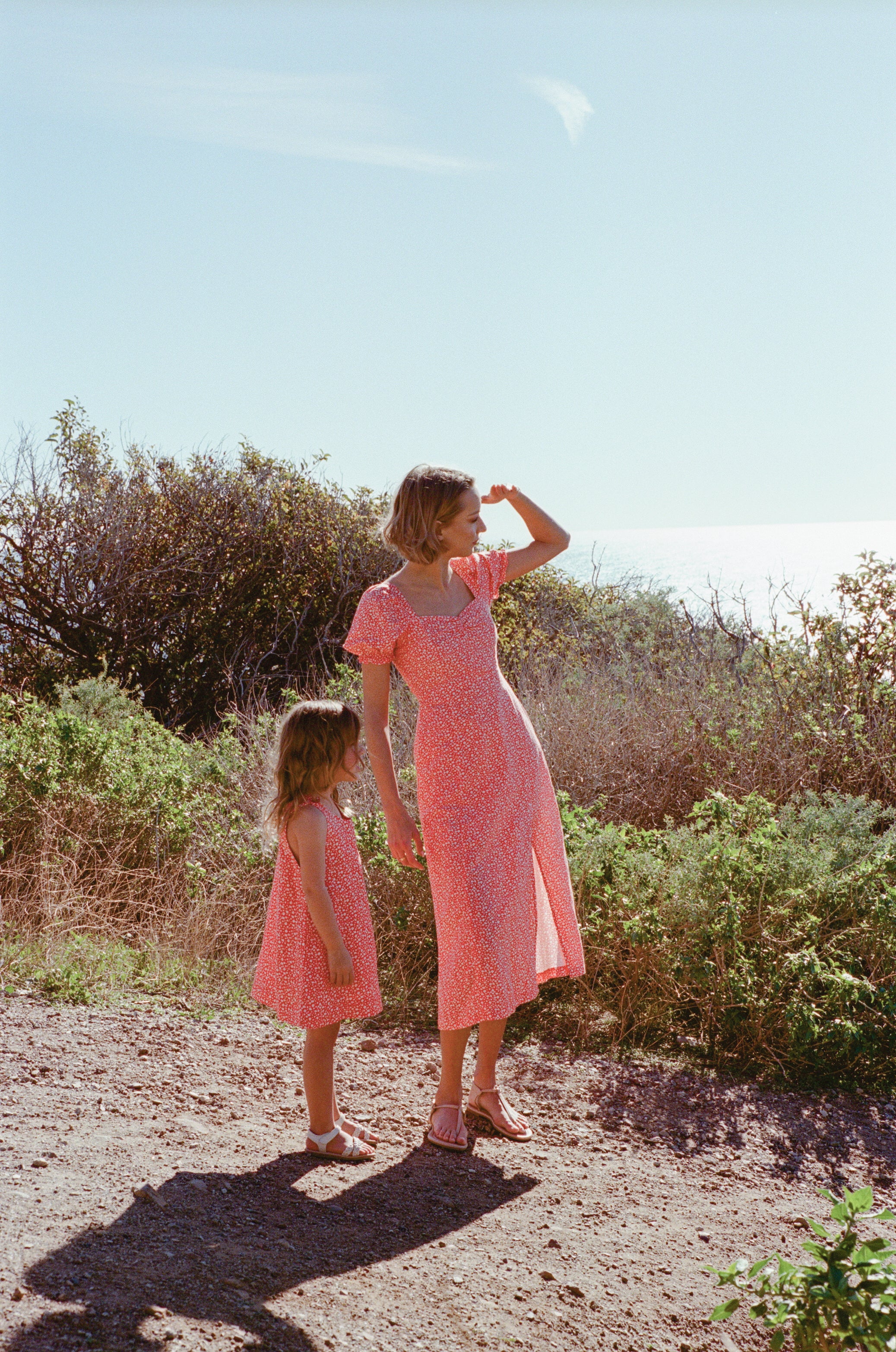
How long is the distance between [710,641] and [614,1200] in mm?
6091

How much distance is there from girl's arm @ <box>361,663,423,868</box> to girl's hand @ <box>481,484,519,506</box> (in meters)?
0.59

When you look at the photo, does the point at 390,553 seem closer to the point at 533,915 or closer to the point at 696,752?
the point at 696,752

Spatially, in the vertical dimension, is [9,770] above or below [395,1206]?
above

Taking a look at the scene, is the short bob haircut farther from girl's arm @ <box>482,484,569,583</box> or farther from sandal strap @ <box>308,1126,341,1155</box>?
sandal strap @ <box>308,1126,341,1155</box>

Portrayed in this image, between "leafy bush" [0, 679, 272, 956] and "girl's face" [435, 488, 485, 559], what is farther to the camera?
"leafy bush" [0, 679, 272, 956]

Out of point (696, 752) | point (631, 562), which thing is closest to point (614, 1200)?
point (696, 752)

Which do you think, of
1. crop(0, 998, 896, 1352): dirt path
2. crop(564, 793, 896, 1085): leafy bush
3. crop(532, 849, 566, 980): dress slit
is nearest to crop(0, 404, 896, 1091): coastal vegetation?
crop(564, 793, 896, 1085): leafy bush

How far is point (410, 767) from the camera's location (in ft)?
16.1

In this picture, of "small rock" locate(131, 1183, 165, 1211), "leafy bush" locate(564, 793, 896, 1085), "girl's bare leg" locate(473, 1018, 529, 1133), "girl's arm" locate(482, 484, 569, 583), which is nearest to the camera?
"small rock" locate(131, 1183, 165, 1211)

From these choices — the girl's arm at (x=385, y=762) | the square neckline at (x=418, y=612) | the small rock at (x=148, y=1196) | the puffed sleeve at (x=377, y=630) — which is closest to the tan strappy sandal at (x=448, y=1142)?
the girl's arm at (x=385, y=762)

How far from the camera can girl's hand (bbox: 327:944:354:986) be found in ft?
8.50

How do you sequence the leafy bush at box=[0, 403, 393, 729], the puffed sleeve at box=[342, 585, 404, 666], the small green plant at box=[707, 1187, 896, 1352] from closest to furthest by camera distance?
the small green plant at box=[707, 1187, 896, 1352]
the puffed sleeve at box=[342, 585, 404, 666]
the leafy bush at box=[0, 403, 393, 729]

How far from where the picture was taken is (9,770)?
220 inches

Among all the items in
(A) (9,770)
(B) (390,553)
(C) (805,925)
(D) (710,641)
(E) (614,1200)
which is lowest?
(E) (614,1200)
